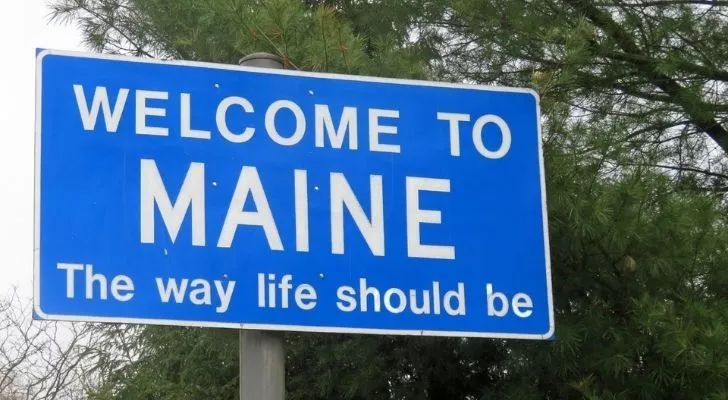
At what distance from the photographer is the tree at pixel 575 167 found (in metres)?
4.46

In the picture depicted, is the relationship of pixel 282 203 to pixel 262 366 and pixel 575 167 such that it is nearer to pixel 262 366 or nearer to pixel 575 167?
pixel 262 366

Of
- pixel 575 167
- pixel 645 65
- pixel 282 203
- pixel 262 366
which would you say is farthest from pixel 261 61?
pixel 645 65

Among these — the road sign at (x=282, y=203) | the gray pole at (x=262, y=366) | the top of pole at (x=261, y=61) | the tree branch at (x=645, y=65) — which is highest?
the tree branch at (x=645, y=65)

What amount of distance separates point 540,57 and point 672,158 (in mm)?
1187

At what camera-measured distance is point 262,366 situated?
9.73 feet

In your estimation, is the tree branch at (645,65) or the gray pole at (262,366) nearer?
the gray pole at (262,366)

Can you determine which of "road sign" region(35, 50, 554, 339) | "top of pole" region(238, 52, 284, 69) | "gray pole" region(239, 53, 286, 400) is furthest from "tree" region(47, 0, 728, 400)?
"gray pole" region(239, 53, 286, 400)

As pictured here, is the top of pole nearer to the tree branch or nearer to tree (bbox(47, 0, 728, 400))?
tree (bbox(47, 0, 728, 400))

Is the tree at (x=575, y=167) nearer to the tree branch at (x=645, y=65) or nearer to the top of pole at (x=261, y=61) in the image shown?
the tree branch at (x=645, y=65)

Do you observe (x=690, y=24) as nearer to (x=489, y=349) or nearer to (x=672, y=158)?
(x=672, y=158)

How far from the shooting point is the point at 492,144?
3.34 metres

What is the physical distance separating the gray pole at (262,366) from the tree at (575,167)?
1124mm

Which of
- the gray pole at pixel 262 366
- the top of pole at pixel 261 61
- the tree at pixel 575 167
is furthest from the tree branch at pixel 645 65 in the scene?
the gray pole at pixel 262 366

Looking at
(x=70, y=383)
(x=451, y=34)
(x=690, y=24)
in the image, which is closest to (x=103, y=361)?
(x=451, y=34)
